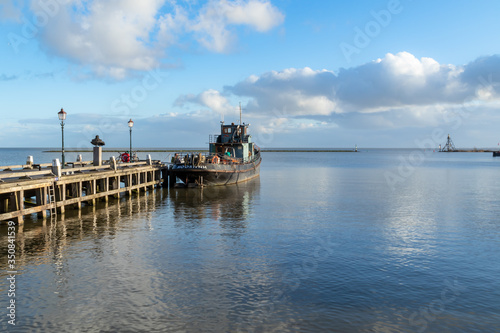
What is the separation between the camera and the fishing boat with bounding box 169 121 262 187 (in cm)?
3681

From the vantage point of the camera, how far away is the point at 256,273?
12.4 metres

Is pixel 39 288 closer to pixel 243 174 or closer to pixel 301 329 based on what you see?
pixel 301 329

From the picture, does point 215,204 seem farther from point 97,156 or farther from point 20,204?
point 20,204

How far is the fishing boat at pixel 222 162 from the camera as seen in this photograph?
3681 centimetres

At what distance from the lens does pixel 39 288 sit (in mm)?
10805

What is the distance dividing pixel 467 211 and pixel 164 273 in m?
21.4

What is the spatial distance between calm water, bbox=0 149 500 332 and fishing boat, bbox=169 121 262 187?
12931 mm

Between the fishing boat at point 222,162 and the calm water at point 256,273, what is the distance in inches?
509

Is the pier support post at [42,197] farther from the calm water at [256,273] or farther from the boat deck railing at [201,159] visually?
the boat deck railing at [201,159]

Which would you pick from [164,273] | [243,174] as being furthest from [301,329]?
[243,174]

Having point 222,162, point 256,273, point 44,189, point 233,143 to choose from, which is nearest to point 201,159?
point 222,162

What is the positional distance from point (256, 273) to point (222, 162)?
27604 mm

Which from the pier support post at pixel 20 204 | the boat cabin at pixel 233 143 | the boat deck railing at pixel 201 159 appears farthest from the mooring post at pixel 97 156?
the boat cabin at pixel 233 143

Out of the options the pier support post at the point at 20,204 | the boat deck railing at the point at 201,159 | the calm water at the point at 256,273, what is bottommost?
the calm water at the point at 256,273
